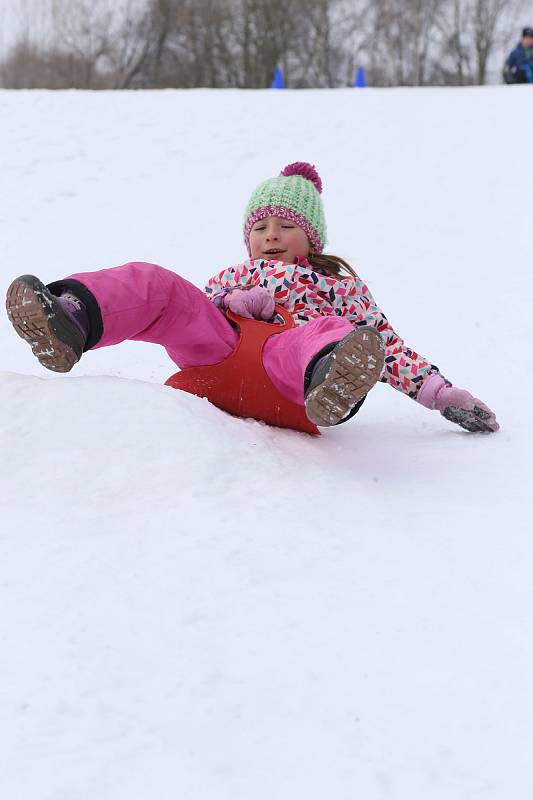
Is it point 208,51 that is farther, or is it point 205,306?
point 208,51

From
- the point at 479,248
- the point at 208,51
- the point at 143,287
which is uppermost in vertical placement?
the point at 208,51

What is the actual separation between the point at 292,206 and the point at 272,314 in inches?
23.1

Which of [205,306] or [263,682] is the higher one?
[205,306]

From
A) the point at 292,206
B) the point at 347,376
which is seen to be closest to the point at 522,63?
the point at 292,206

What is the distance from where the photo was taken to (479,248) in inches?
174

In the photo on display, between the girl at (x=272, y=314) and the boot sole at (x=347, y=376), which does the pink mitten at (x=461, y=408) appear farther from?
the boot sole at (x=347, y=376)

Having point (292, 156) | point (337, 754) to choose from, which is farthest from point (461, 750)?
point (292, 156)

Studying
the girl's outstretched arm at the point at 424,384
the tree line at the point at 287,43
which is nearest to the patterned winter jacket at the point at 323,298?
the girl's outstretched arm at the point at 424,384

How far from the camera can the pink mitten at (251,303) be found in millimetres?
1966

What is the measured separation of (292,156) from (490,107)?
1717 millimetres

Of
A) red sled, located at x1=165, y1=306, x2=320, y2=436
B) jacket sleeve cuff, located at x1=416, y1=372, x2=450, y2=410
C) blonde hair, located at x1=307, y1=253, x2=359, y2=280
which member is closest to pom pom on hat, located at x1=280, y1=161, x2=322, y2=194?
blonde hair, located at x1=307, y1=253, x2=359, y2=280

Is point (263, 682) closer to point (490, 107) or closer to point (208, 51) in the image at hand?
A: point (490, 107)

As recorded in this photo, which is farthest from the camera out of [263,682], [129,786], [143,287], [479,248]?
[479,248]

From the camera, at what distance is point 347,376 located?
57.5 inches
